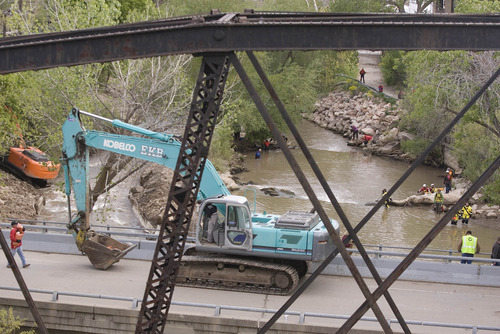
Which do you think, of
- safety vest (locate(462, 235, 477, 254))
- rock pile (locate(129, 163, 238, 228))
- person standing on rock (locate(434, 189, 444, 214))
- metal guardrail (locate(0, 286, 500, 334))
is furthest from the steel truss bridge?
person standing on rock (locate(434, 189, 444, 214))

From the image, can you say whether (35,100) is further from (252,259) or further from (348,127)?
(348,127)

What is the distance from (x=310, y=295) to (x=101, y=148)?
6.49m

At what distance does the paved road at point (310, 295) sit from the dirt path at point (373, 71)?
129 ft

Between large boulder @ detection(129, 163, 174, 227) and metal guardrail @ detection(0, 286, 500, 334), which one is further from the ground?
metal guardrail @ detection(0, 286, 500, 334)

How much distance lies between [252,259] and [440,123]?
2622cm

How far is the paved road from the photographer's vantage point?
622 inches

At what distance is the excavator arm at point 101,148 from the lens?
1761cm

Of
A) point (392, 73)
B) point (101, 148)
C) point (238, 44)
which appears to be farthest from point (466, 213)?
point (392, 73)

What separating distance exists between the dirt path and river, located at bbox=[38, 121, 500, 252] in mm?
11010

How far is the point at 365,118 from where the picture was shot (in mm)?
51062

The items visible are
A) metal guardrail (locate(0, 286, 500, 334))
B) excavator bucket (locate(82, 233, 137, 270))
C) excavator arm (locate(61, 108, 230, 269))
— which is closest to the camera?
metal guardrail (locate(0, 286, 500, 334))

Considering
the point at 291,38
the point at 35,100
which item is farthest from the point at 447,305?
the point at 35,100

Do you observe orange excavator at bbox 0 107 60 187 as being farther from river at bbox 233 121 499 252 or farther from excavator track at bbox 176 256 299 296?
excavator track at bbox 176 256 299 296

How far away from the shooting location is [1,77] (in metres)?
28.0
